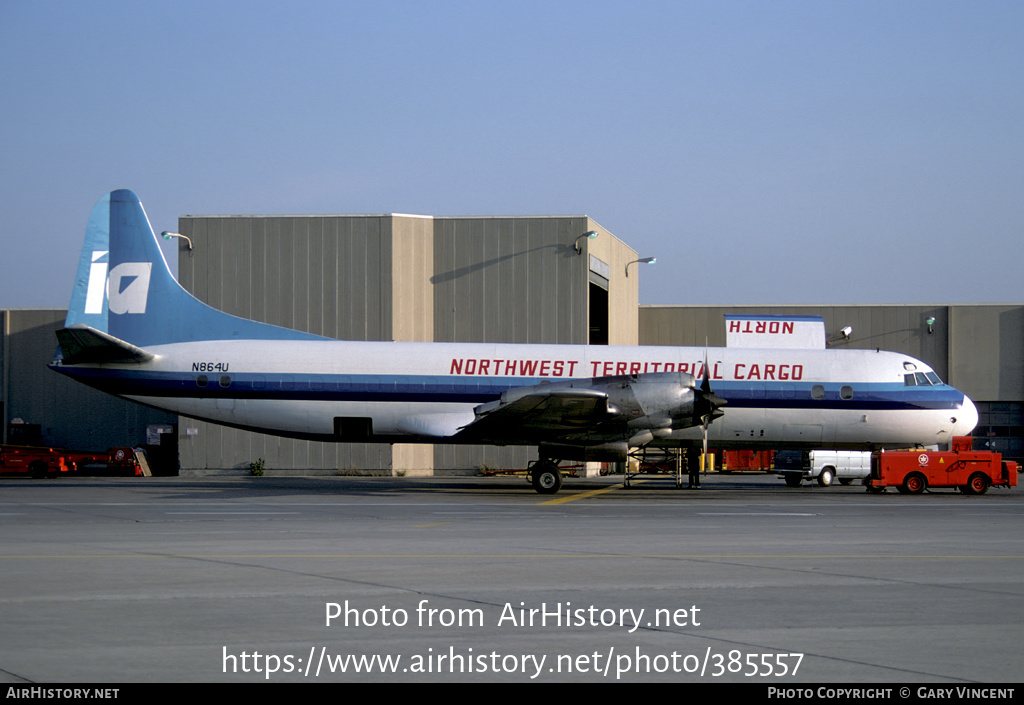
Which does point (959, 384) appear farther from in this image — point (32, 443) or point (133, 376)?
point (32, 443)

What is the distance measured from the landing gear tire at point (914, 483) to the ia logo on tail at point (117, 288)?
74.4 feet

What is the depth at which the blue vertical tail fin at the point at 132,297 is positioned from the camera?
26.5 metres

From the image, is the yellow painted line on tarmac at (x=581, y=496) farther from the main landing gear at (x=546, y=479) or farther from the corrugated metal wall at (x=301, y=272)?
the corrugated metal wall at (x=301, y=272)

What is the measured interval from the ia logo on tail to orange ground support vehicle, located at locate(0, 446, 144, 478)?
11.7 metres

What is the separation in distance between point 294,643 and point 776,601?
4746 millimetres

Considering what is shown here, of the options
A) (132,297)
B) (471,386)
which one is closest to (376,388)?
(471,386)

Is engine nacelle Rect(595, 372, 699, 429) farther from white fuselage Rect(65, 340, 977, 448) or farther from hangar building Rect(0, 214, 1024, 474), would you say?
hangar building Rect(0, 214, 1024, 474)

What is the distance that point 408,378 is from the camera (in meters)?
25.8

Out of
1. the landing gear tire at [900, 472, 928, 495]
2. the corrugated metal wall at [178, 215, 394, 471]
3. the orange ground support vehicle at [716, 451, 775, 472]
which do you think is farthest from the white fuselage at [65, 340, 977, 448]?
the orange ground support vehicle at [716, 451, 775, 472]

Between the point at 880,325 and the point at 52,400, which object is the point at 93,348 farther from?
the point at 880,325

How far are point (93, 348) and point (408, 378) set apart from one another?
341 inches

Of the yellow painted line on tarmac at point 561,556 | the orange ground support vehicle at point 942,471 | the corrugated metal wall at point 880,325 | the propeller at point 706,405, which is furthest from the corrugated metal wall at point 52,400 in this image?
the yellow painted line on tarmac at point 561,556

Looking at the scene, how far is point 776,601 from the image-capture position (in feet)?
29.5
